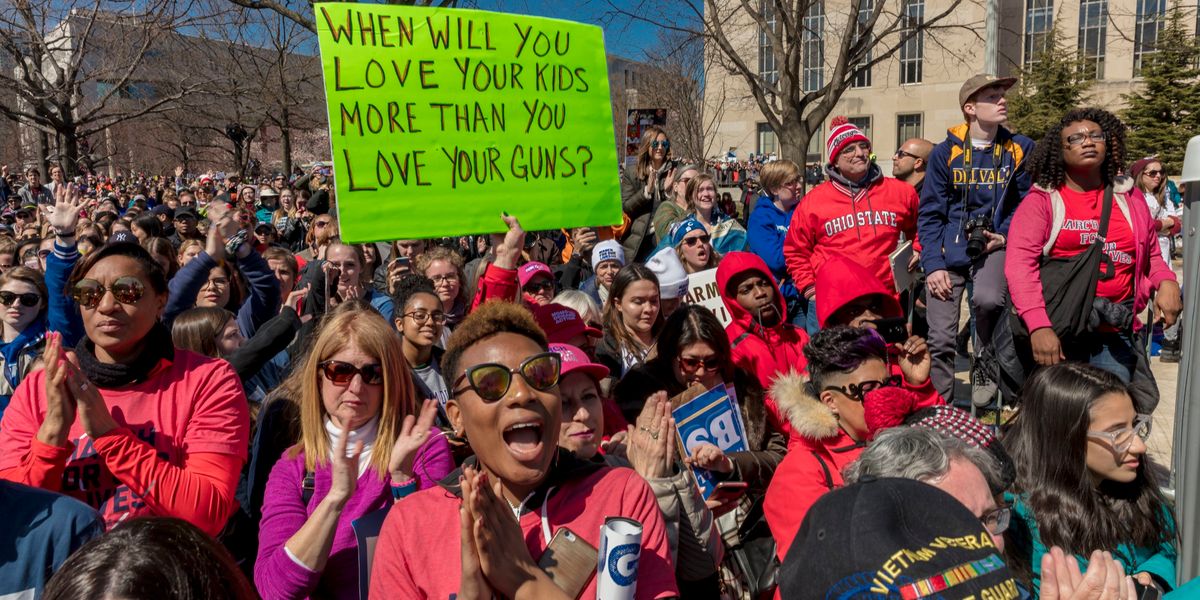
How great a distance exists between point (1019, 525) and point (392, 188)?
2.92 metres

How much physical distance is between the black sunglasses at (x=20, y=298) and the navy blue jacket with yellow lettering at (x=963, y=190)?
4870 millimetres

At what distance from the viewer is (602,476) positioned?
226cm

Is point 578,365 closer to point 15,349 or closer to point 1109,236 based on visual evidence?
point 1109,236

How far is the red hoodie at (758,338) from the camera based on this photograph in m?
4.39

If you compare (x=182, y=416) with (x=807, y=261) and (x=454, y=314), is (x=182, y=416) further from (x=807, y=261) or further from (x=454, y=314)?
(x=807, y=261)

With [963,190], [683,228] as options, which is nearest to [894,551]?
[963,190]

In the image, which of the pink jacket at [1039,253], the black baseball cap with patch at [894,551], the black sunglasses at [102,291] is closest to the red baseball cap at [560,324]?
the black sunglasses at [102,291]

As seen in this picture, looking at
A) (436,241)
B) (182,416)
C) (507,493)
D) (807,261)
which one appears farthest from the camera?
(436,241)

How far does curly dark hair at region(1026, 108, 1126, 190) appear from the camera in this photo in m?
4.25

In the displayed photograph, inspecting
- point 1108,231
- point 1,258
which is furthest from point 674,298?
point 1,258

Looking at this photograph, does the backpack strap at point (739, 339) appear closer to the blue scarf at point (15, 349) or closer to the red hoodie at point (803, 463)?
the red hoodie at point (803, 463)

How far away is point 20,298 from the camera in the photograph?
14.7 feet

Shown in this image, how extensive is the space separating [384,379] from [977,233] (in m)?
3.62

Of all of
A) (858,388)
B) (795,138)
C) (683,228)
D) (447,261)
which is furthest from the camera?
(795,138)
